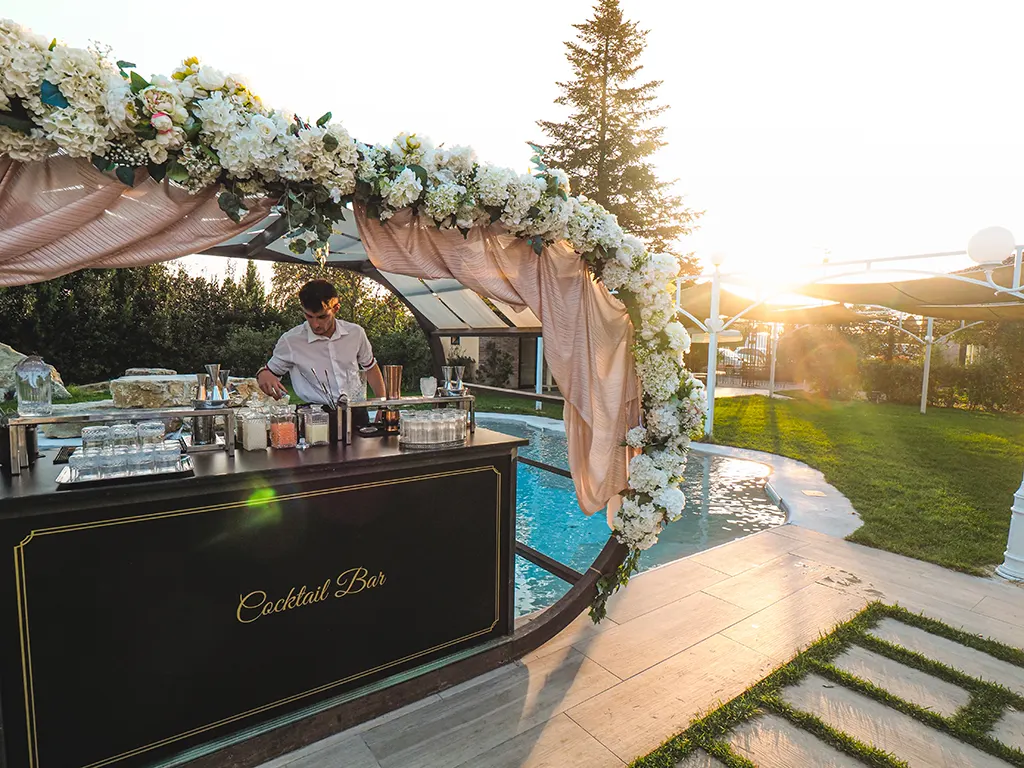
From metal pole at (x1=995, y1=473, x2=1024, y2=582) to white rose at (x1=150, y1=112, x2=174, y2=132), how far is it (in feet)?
17.6

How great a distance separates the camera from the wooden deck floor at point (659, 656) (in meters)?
2.18

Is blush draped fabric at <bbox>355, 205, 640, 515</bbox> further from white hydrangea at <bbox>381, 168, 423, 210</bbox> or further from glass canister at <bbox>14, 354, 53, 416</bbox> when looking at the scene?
glass canister at <bbox>14, 354, 53, 416</bbox>

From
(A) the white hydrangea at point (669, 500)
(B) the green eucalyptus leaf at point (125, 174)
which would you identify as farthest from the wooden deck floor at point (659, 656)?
(B) the green eucalyptus leaf at point (125, 174)

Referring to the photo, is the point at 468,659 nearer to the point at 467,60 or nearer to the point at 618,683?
the point at 618,683

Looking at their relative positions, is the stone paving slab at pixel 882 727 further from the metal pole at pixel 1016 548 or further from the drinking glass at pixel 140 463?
the drinking glass at pixel 140 463

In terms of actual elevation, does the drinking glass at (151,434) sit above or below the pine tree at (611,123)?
below

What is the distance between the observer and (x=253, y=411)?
2447mm

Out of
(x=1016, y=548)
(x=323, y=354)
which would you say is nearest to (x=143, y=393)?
(x=323, y=354)

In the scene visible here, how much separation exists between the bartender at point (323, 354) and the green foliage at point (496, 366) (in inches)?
519

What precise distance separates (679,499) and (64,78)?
3078 millimetres

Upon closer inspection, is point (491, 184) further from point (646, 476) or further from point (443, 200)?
point (646, 476)

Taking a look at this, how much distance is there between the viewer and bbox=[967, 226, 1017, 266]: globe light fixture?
5715 millimetres

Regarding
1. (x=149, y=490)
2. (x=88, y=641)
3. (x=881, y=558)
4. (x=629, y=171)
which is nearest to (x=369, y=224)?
(x=149, y=490)

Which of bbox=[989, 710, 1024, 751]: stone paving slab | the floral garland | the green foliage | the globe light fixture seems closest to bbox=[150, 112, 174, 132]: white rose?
the floral garland
